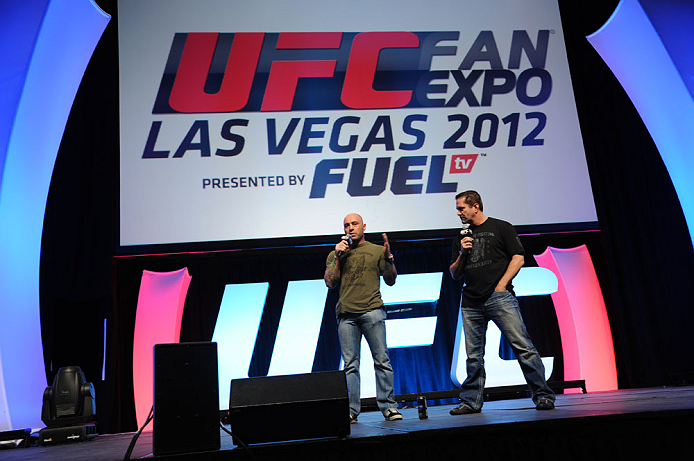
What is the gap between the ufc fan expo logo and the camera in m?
5.10

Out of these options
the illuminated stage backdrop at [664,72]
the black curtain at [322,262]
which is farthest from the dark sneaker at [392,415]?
the illuminated stage backdrop at [664,72]

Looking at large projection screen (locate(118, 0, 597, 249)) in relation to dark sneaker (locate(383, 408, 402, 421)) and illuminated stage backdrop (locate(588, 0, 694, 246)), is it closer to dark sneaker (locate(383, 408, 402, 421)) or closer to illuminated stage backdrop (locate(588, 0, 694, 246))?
illuminated stage backdrop (locate(588, 0, 694, 246))

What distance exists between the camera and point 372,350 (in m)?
3.36

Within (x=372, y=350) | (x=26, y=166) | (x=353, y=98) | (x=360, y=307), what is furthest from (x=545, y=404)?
(x=26, y=166)

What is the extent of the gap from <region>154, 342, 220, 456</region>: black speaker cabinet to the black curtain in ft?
9.90

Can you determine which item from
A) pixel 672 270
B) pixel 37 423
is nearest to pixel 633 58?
pixel 672 270

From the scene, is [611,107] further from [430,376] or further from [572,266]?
[430,376]

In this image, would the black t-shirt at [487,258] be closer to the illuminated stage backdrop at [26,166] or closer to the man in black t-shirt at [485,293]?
the man in black t-shirt at [485,293]

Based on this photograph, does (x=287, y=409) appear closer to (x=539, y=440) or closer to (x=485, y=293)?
(x=539, y=440)

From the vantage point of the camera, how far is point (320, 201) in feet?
16.5

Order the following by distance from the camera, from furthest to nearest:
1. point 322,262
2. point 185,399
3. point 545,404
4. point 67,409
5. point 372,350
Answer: point 322,262
point 67,409
point 372,350
point 545,404
point 185,399

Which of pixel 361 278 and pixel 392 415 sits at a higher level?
pixel 361 278

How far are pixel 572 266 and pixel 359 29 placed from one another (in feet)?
10.7

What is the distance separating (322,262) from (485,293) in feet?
7.91
